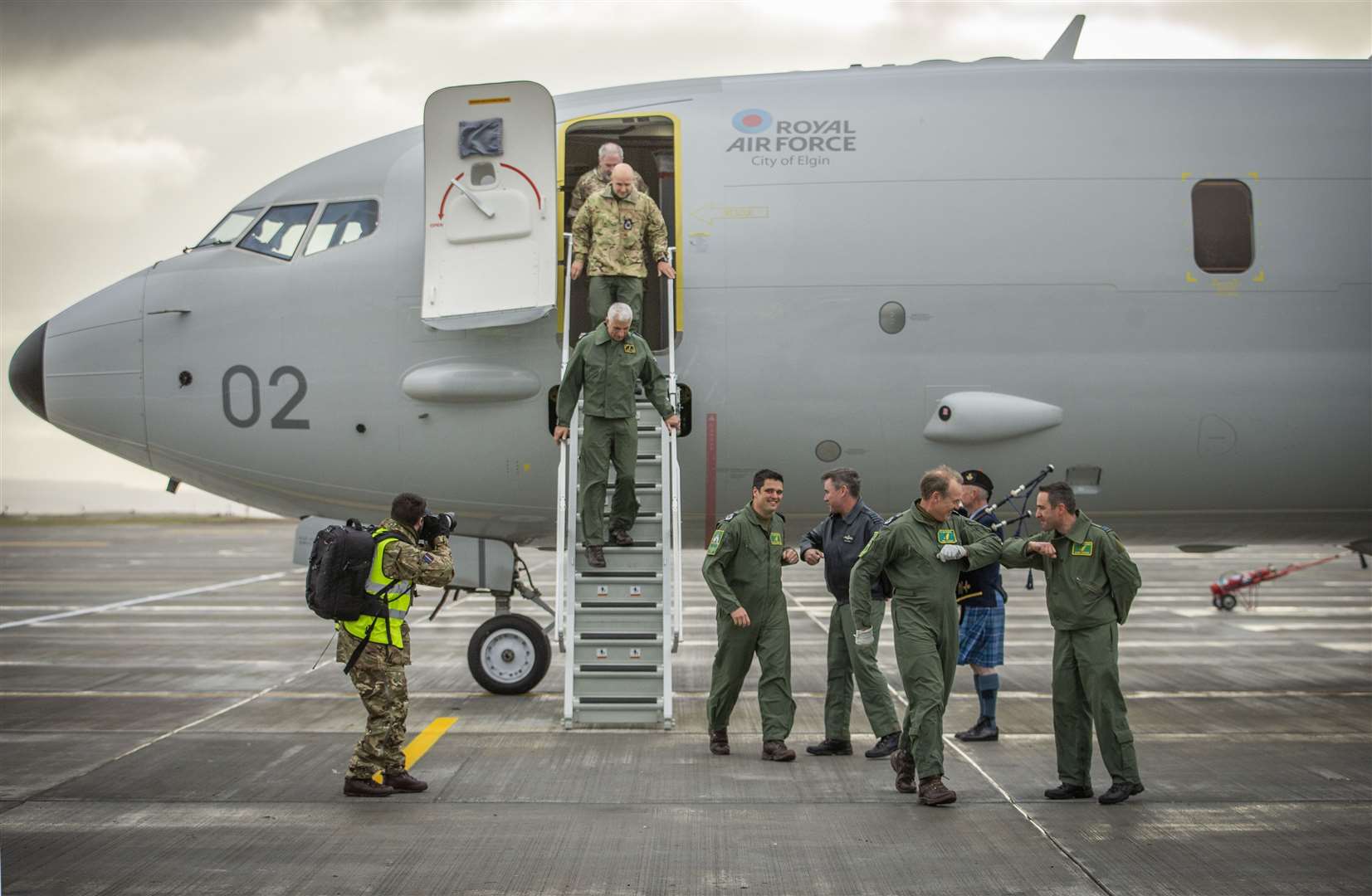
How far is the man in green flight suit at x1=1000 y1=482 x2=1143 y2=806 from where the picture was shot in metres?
7.36

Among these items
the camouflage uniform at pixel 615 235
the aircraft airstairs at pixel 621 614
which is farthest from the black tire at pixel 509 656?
the camouflage uniform at pixel 615 235

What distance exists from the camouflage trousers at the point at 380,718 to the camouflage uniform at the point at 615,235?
3.82 m

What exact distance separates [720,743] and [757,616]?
96 centimetres

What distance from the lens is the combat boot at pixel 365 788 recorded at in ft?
24.7

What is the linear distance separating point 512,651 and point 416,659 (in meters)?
3.48

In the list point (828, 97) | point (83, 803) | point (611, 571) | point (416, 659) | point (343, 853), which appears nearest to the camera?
point (343, 853)

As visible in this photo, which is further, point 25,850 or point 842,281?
point 842,281

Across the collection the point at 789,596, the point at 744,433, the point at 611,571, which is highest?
the point at 744,433

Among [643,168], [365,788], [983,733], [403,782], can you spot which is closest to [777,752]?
[983,733]

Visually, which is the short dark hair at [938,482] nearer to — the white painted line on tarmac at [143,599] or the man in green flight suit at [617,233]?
the man in green flight suit at [617,233]

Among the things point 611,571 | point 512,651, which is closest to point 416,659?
point 512,651

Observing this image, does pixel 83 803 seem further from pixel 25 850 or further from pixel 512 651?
pixel 512 651

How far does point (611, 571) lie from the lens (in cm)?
993

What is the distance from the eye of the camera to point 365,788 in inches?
297
